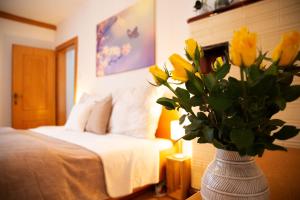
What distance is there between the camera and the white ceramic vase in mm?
410

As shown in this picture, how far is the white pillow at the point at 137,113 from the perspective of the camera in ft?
6.84

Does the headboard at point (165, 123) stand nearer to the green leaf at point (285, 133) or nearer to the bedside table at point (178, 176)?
the bedside table at point (178, 176)

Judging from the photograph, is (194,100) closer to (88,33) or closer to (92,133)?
(92,133)

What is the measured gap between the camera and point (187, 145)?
83.6 inches

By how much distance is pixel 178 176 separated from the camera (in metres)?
1.90

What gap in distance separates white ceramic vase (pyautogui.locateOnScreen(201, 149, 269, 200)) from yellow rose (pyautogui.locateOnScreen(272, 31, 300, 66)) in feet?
0.71

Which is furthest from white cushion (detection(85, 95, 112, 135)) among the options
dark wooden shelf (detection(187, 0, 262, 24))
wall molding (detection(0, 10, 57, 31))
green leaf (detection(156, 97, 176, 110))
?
wall molding (detection(0, 10, 57, 31))

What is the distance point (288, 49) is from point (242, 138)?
0.62ft

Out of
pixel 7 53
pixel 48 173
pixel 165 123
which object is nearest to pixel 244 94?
pixel 48 173

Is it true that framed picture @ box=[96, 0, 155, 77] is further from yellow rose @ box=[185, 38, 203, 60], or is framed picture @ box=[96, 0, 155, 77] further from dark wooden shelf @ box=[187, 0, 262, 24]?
yellow rose @ box=[185, 38, 203, 60]

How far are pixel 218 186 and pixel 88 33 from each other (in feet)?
12.2

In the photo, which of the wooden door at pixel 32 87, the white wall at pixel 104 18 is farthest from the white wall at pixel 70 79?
the white wall at pixel 104 18

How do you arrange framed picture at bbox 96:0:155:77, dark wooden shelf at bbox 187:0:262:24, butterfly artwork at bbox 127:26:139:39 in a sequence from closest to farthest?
1. dark wooden shelf at bbox 187:0:262:24
2. framed picture at bbox 96:0:155:77
3. butterfly artwork at bbox 127:26:139:39

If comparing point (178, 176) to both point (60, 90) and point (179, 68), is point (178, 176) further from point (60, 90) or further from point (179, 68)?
point (60, 90)
